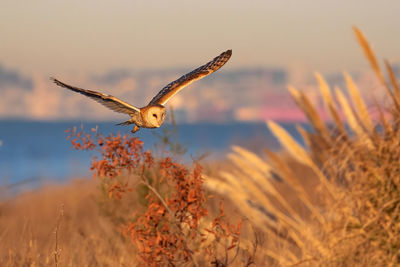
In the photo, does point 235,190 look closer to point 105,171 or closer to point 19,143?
point 105,171

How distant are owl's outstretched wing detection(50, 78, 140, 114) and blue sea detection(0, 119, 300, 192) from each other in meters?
0.18

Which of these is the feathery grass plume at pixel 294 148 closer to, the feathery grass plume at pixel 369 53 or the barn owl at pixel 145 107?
the feathery grass plume at pixel 369 53

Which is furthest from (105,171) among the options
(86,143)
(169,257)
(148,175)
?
(148,175)

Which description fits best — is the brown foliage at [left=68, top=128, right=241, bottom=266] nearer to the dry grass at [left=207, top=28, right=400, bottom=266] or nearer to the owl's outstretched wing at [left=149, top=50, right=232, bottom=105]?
the owl's outstretched wing at [left=149, top=50, right=232, bottom=105]

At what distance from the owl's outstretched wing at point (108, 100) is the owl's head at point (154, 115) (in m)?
0.07

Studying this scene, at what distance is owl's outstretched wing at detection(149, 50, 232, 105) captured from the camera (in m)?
3.50

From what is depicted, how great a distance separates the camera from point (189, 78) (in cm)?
381

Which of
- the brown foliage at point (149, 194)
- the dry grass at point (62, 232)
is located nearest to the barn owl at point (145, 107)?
the brown foliage at point (149, 194)

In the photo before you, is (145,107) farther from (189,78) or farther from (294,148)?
(294,148)

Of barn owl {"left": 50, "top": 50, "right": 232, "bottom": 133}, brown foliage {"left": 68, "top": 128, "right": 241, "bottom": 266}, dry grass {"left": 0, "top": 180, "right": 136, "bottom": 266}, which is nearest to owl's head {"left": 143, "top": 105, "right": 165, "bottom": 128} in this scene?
barn owl {"left": 50, "top": 50, "right": 232, "bottom": 133}

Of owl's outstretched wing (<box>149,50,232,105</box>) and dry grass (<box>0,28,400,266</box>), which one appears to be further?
dry grass (<box>0,28,400,266</box>)

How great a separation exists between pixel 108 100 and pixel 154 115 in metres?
0.25

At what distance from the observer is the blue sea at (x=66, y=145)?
6.64 metres

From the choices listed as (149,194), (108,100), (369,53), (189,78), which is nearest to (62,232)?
(149,194)
